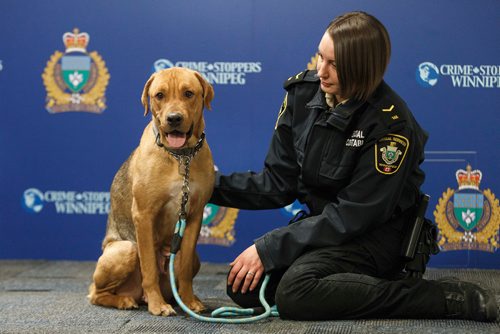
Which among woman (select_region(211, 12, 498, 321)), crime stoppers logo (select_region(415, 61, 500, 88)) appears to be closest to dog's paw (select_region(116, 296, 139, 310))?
woman (select_region(211, 12, 498, 321))

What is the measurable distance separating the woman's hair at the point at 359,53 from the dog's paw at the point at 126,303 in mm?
1298

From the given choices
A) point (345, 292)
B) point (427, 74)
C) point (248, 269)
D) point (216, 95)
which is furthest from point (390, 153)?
point (216, 95)

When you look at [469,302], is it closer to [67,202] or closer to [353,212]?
[353,212]

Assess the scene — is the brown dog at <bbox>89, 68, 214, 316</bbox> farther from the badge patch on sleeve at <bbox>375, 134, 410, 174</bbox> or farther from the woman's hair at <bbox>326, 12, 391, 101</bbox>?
the badge patch on sleeve at <bbox>375, 134, 410, 174</bbox>

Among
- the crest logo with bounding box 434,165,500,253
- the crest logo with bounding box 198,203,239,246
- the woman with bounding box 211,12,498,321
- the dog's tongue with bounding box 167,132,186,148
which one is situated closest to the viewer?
the woman with bounding box 211,12,498,321

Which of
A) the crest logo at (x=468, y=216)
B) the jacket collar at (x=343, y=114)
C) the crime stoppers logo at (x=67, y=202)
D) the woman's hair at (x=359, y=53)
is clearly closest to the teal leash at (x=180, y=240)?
the jacket collar at (x=343, y=114)

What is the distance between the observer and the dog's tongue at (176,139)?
3018 mm

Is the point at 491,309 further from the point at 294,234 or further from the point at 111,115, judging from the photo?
the point at 111,115

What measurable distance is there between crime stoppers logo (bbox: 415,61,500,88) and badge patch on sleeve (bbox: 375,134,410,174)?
187 centimetres

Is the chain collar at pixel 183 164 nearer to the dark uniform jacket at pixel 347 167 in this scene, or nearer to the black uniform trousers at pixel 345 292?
the dark uniform jacket at pixel 347 167

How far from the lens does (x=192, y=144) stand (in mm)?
3117

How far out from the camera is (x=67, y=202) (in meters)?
4.87

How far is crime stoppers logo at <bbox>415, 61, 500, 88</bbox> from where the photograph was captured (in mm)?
4551

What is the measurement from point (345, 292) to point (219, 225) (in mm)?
2118
